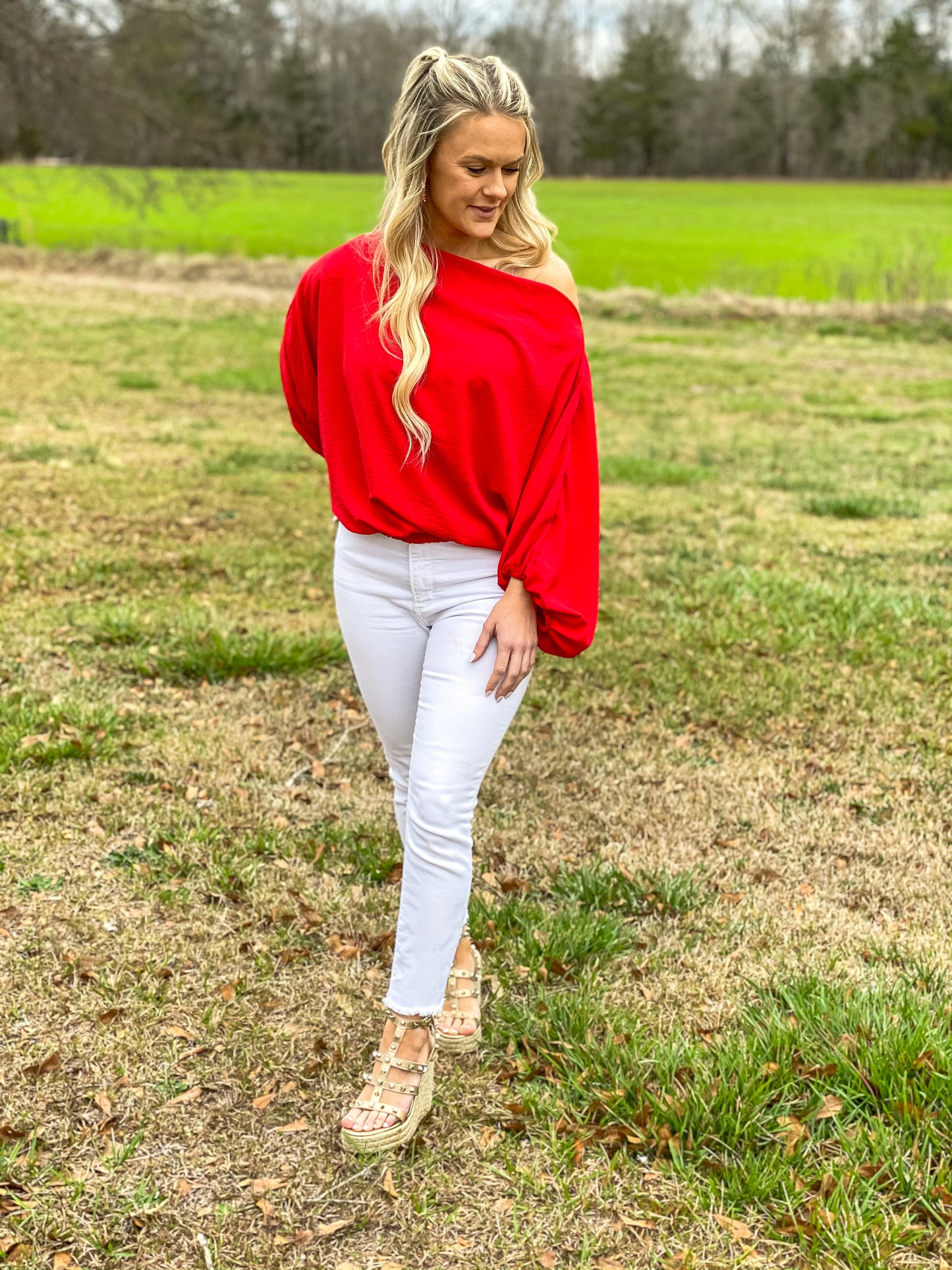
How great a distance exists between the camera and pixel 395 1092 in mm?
2904

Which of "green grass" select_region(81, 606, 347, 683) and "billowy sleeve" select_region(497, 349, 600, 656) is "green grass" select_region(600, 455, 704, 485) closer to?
"green grass" select_region(81, 606, 347, 683)

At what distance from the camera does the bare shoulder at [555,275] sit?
2.75 m

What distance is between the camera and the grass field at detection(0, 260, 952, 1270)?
271 centimetres

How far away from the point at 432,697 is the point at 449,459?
0.57 meters

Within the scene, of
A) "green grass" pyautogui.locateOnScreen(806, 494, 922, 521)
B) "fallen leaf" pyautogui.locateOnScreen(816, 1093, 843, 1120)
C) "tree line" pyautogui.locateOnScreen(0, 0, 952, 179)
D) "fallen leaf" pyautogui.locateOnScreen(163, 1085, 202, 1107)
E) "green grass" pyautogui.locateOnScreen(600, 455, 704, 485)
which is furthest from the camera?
"tree line" pyautogui.locateOnScreen(0, 0, 952, 179)

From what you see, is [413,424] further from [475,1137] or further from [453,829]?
[475,1137]

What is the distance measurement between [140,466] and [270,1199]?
7921 mm

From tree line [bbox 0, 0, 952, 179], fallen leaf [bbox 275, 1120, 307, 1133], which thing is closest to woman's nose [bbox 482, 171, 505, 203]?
fallen leaf [bbox 275, 1120, 307, 1133]

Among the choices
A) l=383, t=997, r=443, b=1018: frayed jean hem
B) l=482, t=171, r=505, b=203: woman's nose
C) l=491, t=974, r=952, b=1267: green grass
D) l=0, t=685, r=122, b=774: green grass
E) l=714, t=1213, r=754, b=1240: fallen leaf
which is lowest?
l=714, t=1213, r=754, b=1240: fallen leaf

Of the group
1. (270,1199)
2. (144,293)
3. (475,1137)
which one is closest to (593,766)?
(475,1137)

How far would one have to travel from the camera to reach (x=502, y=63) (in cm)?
266

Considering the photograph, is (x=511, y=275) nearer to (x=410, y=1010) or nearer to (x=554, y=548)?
(x=554, y=548)

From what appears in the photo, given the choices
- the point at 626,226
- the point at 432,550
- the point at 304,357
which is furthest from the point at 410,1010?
the point at 626,226

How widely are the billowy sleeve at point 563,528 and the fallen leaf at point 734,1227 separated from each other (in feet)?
4.48
